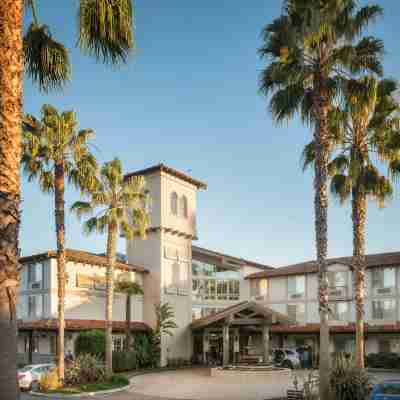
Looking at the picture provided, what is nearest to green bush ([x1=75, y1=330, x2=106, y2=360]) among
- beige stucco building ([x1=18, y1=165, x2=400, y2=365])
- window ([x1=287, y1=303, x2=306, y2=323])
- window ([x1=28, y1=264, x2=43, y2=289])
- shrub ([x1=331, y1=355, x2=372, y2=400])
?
beige stucco building ([x1=18, y1=165, x2=400, y2=365])

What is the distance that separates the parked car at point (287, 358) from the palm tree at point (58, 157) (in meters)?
21.3

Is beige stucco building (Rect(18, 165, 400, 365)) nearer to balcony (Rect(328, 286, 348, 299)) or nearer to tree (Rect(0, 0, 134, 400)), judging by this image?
balcony (Rect(328, 286, 348, 299))

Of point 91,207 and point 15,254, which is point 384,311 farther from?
point 15,254

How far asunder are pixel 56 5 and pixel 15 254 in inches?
167

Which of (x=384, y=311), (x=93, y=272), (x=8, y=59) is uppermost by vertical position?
(x=8, y=59)

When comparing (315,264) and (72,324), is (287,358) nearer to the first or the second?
(315,264)

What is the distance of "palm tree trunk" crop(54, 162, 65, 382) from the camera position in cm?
2511

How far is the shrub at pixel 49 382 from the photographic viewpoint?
79.9 feet

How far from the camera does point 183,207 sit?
45.8m

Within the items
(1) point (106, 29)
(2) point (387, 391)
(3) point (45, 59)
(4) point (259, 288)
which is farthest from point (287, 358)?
(1) point (106, 29)

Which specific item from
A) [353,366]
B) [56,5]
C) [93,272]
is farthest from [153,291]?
[56,5]

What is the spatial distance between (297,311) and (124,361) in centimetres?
1929

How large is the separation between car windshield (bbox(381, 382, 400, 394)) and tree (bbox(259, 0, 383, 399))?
2.95m

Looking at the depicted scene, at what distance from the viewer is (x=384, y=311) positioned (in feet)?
146
